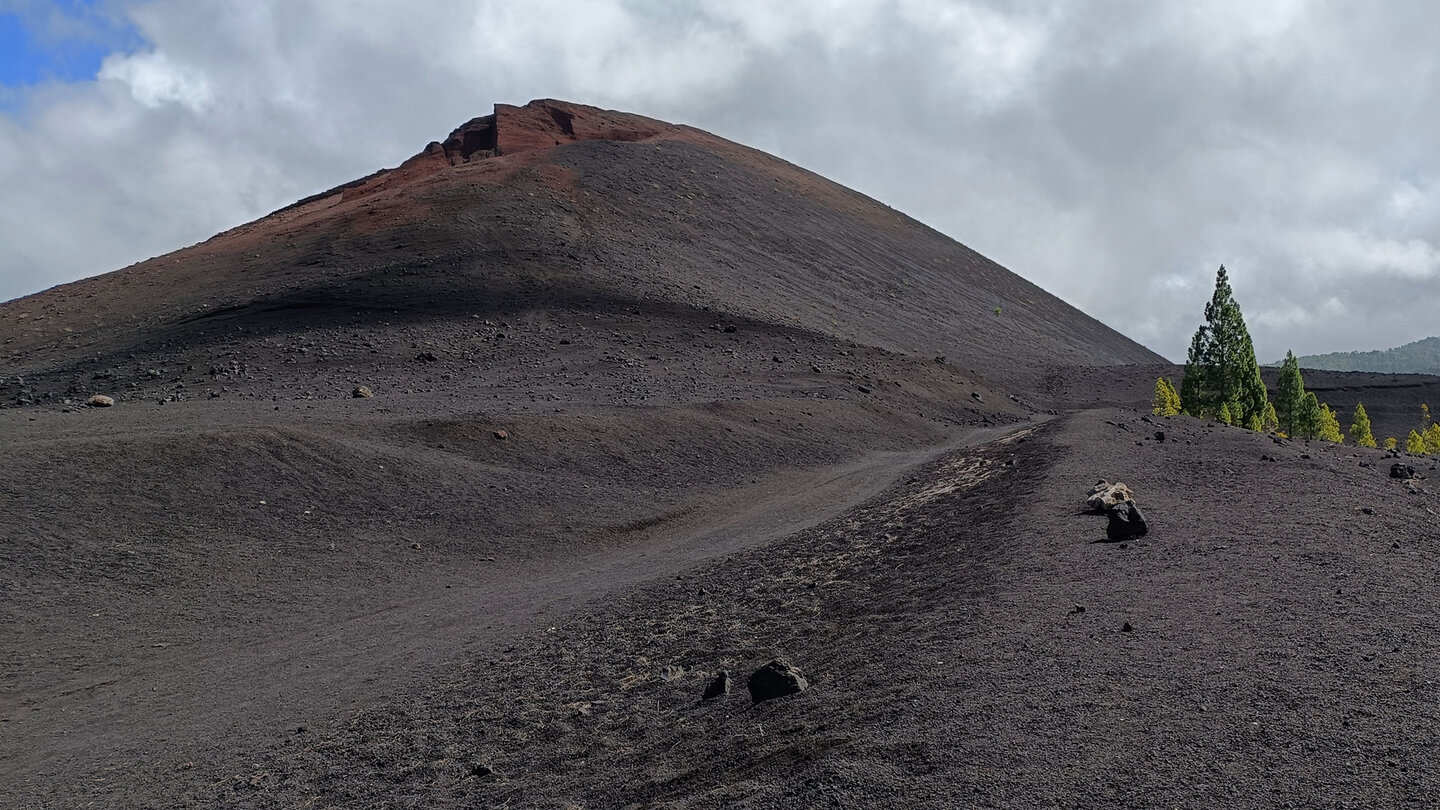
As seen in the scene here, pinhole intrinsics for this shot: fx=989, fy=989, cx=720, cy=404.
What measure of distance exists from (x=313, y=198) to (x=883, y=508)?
64198 mm

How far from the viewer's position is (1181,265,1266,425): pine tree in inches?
1455

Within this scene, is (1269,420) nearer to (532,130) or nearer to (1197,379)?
(1197,379)

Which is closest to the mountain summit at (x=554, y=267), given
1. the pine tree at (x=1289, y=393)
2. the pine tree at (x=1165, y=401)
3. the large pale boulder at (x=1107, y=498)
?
the pine tree at (x=1165, y=401)

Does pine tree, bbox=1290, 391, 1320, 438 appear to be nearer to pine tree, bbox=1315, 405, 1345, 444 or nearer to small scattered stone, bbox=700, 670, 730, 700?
pine tree, bbox=1315, 405, 1345, 444

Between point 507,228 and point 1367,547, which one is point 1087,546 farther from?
point 507,228

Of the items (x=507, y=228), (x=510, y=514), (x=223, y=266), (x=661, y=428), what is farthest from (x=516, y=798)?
(x=223, y=266)

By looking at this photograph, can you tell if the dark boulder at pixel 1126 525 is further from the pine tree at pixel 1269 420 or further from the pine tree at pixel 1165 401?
the pine tree at pixel 1165 401

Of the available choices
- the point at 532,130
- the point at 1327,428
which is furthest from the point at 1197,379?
the point at 532,130

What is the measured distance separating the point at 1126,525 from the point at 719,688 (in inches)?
221

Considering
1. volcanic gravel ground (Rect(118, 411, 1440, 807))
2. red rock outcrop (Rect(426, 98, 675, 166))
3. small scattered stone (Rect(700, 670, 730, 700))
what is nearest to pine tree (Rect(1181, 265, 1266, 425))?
volcanic gravel ground (Rect(118, 411, 1440, 807))

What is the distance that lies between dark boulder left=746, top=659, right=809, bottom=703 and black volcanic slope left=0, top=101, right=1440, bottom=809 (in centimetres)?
29

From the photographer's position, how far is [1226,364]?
37156 mm

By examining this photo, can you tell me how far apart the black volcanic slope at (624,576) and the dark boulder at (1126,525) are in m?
0.19

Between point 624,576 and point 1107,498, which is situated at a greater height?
point 1107,498
